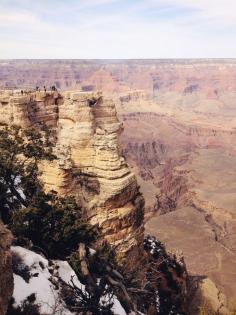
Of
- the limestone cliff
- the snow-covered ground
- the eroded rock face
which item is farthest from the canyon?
the eroded rock face

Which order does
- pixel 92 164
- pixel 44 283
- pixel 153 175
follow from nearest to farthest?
pixel 44 283
pixel 92 164
pixel 153 175

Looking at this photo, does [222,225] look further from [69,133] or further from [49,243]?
[49,243]

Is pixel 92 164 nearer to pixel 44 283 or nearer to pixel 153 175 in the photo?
pixel 44 283

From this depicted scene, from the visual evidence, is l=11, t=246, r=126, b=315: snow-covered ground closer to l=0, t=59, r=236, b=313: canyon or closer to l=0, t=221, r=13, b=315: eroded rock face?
l=0, t=221, r=13, b=315: eroded rock face

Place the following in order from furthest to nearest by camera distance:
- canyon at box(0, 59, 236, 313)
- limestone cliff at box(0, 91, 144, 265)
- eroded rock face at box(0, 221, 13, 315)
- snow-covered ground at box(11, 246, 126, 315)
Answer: canyon at box(0, 59, 236, 313)
limestone cliff at box(0, 91, 144, 265)
snow-covered ground at box(11, 246, 126, 315)
eroded rock face at box(0, 221, 13, 315)

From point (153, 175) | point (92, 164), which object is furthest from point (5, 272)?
point (153, 175)

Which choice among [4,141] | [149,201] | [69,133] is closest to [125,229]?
[69,133]
